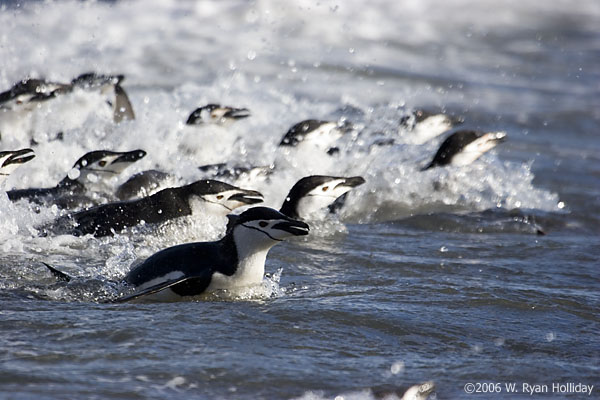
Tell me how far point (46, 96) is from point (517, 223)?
16.1ft

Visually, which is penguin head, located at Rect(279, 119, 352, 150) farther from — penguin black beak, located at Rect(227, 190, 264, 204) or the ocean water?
penguin black beak, located at Rect(227, 190, 264, 204)

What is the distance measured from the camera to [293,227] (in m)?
4.57

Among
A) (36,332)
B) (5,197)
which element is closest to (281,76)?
(5,197)

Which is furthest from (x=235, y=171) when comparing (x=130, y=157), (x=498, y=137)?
(x=498, y=137)

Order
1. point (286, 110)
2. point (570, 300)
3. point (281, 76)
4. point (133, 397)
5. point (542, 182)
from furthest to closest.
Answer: point (281, 76), point (286, 110), point (542, 182), point (570, 300), point (133, 397)

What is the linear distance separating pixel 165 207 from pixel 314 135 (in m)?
3.25

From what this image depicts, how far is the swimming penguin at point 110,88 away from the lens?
10.3m

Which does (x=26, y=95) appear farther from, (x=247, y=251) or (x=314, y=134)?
(x=247, y=251)

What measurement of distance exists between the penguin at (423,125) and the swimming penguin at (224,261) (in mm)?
5686

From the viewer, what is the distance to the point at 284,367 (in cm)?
376

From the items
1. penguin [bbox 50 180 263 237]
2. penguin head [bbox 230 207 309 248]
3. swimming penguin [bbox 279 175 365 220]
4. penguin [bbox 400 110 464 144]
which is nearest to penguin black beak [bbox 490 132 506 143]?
penguin [bbox 400 110 464 144]

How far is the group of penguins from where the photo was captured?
15.1 feet

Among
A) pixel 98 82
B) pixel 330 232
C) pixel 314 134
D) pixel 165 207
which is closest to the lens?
pixel 165 207

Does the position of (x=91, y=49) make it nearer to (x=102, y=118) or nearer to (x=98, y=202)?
(x=102, y=118)
